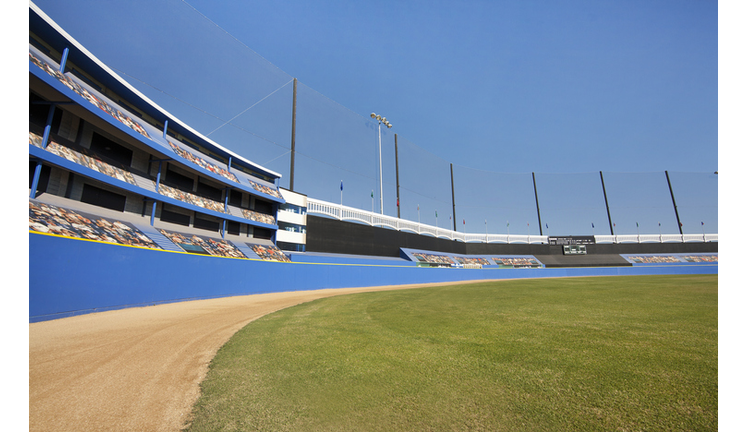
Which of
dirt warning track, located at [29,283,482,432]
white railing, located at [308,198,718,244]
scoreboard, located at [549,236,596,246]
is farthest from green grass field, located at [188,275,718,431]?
scoreboard, located at [549,236,596,246]

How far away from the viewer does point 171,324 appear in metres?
6.13

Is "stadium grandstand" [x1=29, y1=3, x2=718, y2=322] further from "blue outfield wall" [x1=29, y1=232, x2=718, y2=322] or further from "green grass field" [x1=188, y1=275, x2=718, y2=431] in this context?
"green grass field" [x1=188, y1=275, x2=718, y2=431]

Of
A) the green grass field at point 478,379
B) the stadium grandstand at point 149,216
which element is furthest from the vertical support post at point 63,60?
the green grass field at point 478,379

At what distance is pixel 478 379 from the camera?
228 cm

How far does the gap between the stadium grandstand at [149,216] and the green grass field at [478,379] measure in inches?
283

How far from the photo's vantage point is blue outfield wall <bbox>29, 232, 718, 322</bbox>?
21.9ft

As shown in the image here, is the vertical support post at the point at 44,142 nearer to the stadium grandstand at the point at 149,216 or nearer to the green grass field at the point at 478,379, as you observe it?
the stadium grandstand at the point at 149,216

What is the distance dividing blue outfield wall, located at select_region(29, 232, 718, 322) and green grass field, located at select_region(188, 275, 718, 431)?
6275 mm

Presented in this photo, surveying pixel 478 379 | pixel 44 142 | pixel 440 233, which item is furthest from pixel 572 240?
pixel 44 142

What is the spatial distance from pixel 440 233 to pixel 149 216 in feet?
103

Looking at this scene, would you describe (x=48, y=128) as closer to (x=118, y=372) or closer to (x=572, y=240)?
(x=118, y=372)

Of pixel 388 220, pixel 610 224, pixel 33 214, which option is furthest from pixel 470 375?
pixel 610 224

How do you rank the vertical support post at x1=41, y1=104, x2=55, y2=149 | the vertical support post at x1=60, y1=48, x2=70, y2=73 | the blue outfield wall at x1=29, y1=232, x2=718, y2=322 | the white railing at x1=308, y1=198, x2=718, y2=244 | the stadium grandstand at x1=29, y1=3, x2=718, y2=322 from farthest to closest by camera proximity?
the white railing at x1=308, y1=198, x2=718, y2=244, the vertical support post at x1=60, y1=48, x2=70, y2=73, the vertical support post at x1=41, y1=104, x2=55, y2=149, the stadium grandstand at x1=29, y1=3, x2=718, y2=322, the blue outfield wall at x1=29, y1=232, x2=718, y2=322
